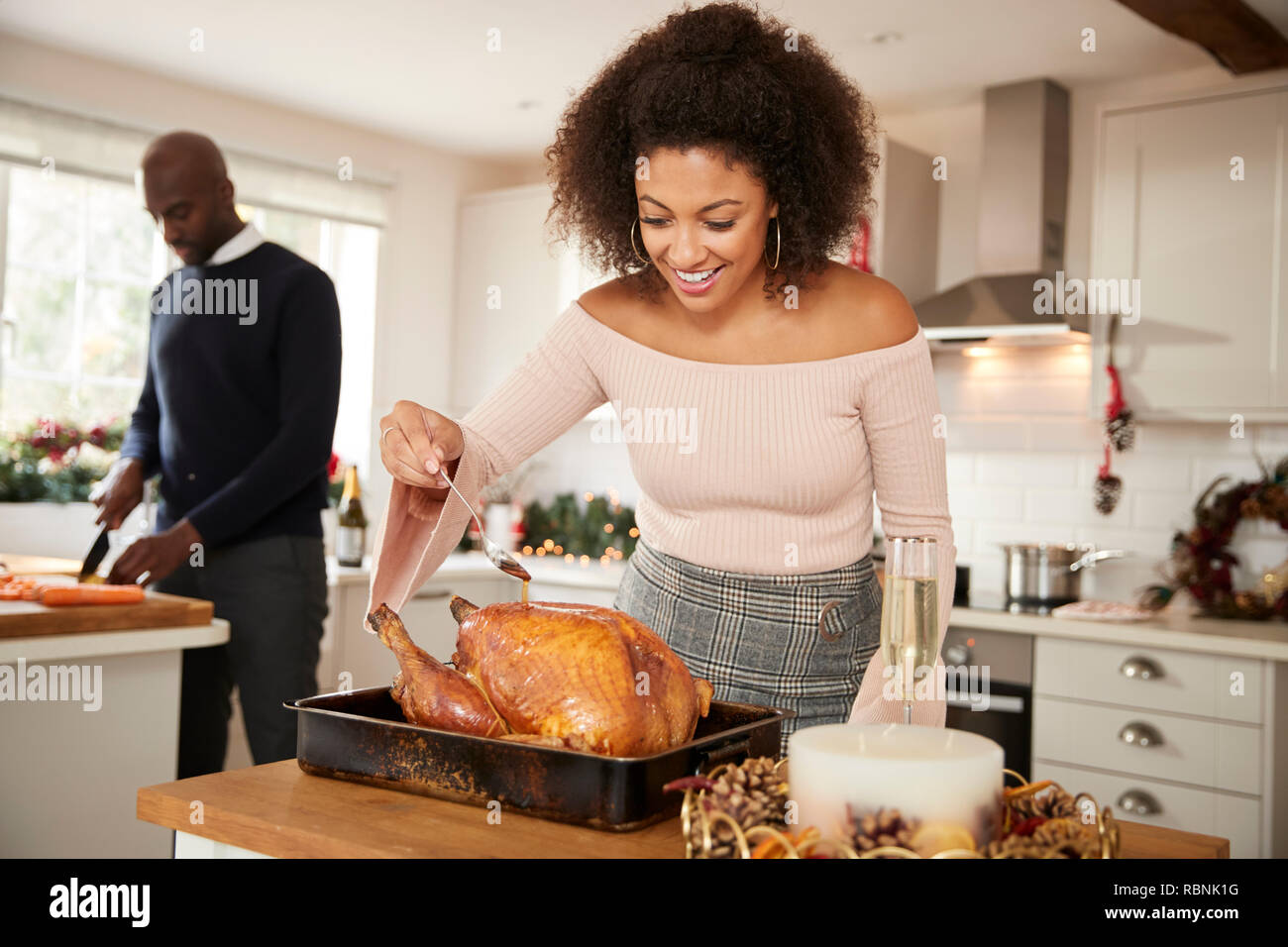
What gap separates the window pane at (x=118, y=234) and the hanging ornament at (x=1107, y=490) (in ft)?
10.3

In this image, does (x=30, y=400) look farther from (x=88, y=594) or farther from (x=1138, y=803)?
(x=1138, y=803)

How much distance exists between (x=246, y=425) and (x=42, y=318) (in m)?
1.77

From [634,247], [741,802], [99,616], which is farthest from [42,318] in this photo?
[741,802]

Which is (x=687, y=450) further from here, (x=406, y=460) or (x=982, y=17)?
(x=982, y=17)

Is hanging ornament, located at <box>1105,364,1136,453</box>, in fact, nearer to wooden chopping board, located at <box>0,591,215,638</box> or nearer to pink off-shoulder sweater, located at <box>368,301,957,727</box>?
pink off-shoulder sweater, located at <box>368,301,957,727</box>

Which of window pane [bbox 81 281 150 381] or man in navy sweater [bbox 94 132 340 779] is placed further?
window pane [bbox 81 281 150 381]

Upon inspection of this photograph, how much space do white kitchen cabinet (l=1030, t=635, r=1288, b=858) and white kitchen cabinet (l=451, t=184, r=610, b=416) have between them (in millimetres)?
2191

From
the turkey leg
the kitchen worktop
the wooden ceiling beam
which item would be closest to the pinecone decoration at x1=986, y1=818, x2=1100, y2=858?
the turkey leg

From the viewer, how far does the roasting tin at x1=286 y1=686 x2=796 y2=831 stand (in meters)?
0.81

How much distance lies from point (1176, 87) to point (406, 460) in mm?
3117

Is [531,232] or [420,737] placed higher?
[531,232]

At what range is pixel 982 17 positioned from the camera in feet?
9.89

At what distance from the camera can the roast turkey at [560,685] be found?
0.88 meters

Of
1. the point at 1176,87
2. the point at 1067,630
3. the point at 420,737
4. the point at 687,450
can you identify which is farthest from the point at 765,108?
the point at 1176,87
